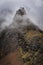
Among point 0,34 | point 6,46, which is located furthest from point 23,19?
point 6,46

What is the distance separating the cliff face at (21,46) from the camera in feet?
77.4

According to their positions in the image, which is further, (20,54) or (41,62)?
(20,54)

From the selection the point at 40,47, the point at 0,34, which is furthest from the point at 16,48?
the point at 0,34

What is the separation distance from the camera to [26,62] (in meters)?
23.2

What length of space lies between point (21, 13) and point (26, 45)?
11425mm

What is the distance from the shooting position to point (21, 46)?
2575 centimetres

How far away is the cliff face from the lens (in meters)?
23.6

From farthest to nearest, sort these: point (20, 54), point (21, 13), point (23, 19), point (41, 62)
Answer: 1. point (21, 13)
2. point (23, 19)
3. point (20, 54)
4. point (41, 62)

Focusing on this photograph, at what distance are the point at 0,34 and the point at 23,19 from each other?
540cm

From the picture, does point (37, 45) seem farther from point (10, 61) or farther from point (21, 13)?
point (21, 13)

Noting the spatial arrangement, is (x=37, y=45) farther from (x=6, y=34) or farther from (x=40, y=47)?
(x=6, y=34)

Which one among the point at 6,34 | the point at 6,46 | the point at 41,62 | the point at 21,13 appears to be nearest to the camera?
the point at 41,62

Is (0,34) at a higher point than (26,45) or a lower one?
higher

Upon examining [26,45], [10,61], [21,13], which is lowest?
[10,61]
